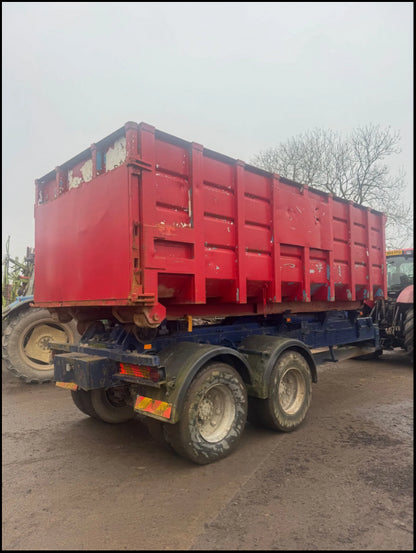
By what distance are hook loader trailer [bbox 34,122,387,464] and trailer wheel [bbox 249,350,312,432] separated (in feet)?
0.05

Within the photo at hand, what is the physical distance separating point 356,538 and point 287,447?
56.9 inches

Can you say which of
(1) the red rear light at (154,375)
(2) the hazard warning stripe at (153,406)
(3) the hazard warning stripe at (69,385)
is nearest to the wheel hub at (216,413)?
(2) the hazard warning stripe at (153,406)

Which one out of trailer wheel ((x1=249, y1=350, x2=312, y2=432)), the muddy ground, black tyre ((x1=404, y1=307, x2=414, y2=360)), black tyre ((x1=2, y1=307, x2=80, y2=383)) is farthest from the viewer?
black tyre ((x1=404, y1=307, x2=414, y2=360))

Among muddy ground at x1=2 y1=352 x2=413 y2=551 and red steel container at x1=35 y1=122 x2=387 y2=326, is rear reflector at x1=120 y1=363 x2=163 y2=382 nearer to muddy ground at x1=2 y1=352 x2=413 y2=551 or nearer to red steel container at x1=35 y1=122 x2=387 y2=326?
red steel container at x1=35 y1=122 x2=387 y2=326

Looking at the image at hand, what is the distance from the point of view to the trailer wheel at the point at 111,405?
14.3 feet

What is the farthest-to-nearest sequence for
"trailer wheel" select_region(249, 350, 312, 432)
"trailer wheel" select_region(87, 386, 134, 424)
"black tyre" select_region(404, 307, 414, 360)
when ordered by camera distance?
"black tyre" select_region(404, 307, 414, 360) < "trailer wheel" select_region(87, 386, 134, 424) < "trailer wheel" select_region(249, 350, 312, 432)

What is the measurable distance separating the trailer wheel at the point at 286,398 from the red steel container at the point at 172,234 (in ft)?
2.45

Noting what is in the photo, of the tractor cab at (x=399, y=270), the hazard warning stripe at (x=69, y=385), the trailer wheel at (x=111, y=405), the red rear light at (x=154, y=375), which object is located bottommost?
the trailer wheel at (x=111, y=405)

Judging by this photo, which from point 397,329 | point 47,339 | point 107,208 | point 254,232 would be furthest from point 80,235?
point 397,329

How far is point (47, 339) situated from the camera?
6938 mm

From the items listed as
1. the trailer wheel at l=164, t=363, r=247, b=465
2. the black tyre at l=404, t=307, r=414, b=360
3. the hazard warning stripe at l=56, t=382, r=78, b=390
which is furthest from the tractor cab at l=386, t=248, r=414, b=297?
the hazard warning stripe at l=56, t=382, r=78, b=390

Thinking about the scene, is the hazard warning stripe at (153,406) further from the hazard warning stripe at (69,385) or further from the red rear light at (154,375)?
the hazard warning stripe at (69,385)

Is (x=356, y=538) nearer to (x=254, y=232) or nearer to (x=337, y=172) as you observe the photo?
(x=254, y=232)

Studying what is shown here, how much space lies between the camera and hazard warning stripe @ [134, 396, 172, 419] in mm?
3148
